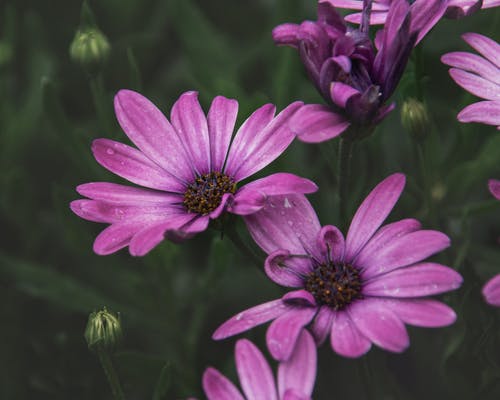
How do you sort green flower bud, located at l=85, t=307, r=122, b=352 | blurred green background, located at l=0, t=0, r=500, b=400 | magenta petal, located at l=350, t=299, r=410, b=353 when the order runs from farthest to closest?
blurred green background, located at l=0, t=0, r=500, b=400, green flower bud, located at l=85, t=307, r=122, b=352, magenta petal, located at l=350, t=299, r=410, b=353

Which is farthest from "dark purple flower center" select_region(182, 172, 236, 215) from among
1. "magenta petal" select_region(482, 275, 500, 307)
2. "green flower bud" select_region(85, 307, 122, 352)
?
"magenta petal" select_region(482, 275, 500, 307)

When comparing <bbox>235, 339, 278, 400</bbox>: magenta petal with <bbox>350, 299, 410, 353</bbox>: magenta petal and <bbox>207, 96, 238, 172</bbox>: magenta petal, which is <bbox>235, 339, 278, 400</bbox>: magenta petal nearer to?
<bbox>350, 299, 410, 353</bbox>: magenta petal

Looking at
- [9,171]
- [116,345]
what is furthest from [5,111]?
[116,345]

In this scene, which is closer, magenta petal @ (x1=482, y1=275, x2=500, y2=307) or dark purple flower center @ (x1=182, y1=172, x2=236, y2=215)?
magenta petal @ (x1=482, y1=275, x2=500, y2=307)

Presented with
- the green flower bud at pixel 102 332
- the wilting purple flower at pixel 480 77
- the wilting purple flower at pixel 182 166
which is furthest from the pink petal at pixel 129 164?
the wilting purple flower at pixel 480 77

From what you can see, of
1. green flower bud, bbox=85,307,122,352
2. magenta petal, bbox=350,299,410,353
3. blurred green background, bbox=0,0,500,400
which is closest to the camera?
magenta petal, bbox=350,299,410,353

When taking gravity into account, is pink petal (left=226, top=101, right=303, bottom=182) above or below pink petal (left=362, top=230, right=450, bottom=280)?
above
